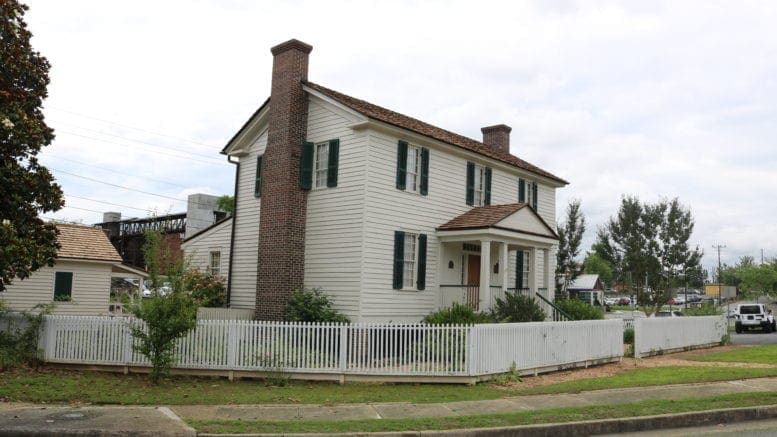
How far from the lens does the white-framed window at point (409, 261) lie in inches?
713

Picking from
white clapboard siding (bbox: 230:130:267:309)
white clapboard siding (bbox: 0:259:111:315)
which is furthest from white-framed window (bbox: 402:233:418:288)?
white clapboard siding (bbox: 0:259:111:315)

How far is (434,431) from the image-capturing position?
28.3 ft

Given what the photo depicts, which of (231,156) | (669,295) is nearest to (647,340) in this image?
(231,156)

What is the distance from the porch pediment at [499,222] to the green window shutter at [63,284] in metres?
13.6

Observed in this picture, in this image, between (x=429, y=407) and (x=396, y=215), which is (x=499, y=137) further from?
(x=429, y=407)

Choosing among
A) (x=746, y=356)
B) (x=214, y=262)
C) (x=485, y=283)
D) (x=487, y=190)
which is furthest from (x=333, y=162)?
(x=746, y=356)

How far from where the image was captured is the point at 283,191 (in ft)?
58.4


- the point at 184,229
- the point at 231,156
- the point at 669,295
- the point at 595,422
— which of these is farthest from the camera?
the point at 184,229

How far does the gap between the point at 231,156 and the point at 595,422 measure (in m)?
15.5

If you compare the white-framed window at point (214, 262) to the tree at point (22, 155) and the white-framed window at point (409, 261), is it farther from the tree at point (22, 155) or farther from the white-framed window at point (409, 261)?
the tree at point (22, 155)

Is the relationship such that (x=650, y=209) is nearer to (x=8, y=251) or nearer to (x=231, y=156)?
(x=231, y=156)

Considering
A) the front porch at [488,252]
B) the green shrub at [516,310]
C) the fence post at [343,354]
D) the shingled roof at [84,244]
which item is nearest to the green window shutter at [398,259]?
the front porch at [488,252]

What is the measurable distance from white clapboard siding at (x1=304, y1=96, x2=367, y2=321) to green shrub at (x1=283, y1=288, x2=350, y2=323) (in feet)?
1.20

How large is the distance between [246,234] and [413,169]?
5.87 m
